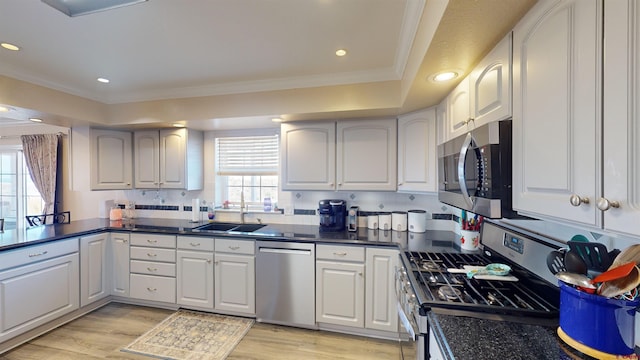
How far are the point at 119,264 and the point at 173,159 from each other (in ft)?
4.37

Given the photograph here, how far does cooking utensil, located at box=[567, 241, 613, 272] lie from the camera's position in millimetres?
880

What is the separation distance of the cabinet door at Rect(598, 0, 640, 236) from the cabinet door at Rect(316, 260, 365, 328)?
193 centimetres

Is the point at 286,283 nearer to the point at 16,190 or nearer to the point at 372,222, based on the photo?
the point at 372,222

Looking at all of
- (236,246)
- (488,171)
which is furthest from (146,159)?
(488,171)

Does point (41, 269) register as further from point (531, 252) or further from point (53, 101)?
point (531, 252)

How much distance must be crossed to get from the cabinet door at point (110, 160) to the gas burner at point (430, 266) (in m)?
3.63

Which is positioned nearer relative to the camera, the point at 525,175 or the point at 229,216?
the point at 525,175

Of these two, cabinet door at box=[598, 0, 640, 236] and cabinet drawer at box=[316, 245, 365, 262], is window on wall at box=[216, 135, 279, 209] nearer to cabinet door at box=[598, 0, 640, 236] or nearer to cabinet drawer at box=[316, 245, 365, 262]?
cabinet drawer at box=[316, 245, 365, 262]

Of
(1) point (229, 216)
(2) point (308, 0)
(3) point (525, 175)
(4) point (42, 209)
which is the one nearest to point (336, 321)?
(1) point (229, 216)

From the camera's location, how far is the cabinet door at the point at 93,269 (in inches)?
110

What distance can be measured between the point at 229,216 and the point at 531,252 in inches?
121

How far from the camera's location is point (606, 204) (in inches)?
26.1

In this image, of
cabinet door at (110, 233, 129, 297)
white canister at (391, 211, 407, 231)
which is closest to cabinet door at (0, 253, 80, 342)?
cabinet door at (110, 233, 129, 297)

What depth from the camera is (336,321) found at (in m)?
2.47
